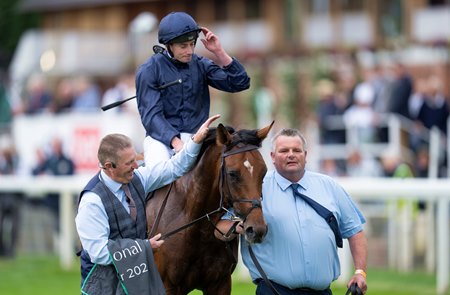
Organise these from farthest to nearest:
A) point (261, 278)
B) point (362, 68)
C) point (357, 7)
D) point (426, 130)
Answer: point (357, 7) → point (362, 68) → point (426, 130) → point (261, 278)

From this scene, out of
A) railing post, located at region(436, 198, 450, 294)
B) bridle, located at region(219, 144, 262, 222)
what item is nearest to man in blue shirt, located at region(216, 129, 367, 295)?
bridle, located at region(219, 144, 262, 222)

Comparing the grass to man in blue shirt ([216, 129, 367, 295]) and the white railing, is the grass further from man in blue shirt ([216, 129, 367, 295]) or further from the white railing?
man in blue shirt ([216, 129, 367, 295])

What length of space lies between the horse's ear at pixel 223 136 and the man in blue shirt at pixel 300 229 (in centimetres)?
31

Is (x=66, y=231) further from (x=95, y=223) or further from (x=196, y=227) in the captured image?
(x=95, y=223)

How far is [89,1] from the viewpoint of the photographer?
122 feet

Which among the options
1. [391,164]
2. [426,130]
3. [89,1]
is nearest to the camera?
[391,164]

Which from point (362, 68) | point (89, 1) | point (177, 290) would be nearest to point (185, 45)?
point (177, 290)

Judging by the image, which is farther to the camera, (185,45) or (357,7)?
(357,7)

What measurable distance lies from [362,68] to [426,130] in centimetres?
457

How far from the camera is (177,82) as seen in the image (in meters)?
8.09

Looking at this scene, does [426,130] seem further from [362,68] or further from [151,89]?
[151,89]

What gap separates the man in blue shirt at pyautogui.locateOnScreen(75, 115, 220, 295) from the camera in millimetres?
6609

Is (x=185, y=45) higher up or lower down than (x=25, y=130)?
higher up

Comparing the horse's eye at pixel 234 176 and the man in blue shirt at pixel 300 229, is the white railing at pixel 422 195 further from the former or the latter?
the horse's eye at pixel 234 176
